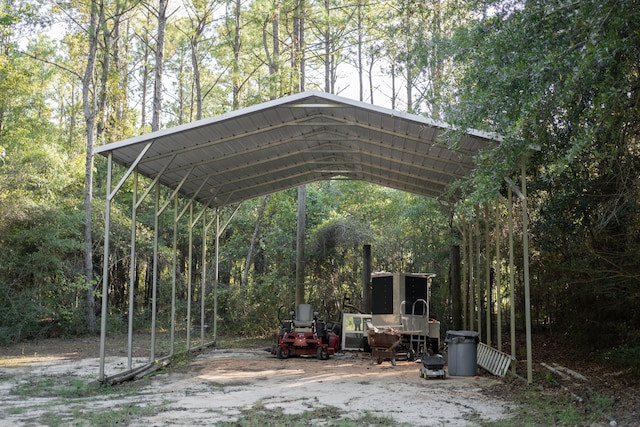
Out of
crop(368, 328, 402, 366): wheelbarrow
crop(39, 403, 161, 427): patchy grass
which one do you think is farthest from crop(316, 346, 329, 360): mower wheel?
crop(39, 403, 161, 427): patchy grass

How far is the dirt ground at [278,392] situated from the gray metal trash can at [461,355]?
229 millimetres

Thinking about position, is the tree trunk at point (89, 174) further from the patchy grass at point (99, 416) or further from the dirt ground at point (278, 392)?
the patchy grass at point (99, 416)

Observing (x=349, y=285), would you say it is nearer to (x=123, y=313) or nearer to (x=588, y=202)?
(x=123, y=313)

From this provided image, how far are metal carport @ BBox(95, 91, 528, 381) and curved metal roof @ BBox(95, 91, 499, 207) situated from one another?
18 mm

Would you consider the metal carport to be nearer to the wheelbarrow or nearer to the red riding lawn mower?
the red riding lawn mower

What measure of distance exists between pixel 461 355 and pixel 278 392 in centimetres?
366

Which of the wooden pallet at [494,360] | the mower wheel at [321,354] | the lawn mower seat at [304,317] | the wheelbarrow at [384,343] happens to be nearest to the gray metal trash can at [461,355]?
the wooden pallet at [494,360]

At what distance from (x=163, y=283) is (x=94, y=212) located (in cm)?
401

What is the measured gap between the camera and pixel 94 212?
2014 centimetres

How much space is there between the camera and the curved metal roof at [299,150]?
35.1 ft

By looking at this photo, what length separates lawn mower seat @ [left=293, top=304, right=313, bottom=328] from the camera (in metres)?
15.1

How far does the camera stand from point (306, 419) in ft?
24.1

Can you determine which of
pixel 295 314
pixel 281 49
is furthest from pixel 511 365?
pixel 281 49

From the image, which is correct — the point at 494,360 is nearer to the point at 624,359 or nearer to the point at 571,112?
the point at 624,359
